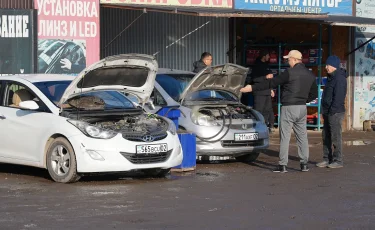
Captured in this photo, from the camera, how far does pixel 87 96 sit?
1323 cm

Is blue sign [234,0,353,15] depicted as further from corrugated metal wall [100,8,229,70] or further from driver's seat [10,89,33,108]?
driver's seat [10,89,33,108]

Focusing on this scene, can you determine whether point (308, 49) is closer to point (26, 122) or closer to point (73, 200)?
point (26, 122)

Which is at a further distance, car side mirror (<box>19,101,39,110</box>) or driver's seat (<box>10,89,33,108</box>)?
driver's seat (<box>10,89,33,108</box>)

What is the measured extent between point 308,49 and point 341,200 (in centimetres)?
1172

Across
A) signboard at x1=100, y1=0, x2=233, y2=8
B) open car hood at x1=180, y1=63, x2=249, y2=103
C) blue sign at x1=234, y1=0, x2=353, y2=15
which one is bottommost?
open car hood at x1=180, y1=63, x2=249, y2=103

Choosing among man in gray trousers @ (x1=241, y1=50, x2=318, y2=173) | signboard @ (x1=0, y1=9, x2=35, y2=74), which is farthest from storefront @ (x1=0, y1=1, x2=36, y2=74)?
man in gray trousers @ (x1=241, y1=50, x2=318, y2=173)

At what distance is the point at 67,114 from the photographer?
493 inches

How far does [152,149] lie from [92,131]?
2.88 ft

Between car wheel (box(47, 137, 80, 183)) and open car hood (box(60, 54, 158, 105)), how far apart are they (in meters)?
0.70

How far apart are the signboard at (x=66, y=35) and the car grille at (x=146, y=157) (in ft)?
18.2

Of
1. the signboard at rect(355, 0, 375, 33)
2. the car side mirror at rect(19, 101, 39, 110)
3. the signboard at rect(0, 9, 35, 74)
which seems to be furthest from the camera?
the signboard at rect(355, 0, 375, 33)

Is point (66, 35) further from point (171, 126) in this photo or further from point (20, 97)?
point (171, 126)

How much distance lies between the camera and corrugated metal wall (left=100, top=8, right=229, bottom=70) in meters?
20.4

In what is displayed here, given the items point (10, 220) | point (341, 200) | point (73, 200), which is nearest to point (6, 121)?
point (73, 200)
